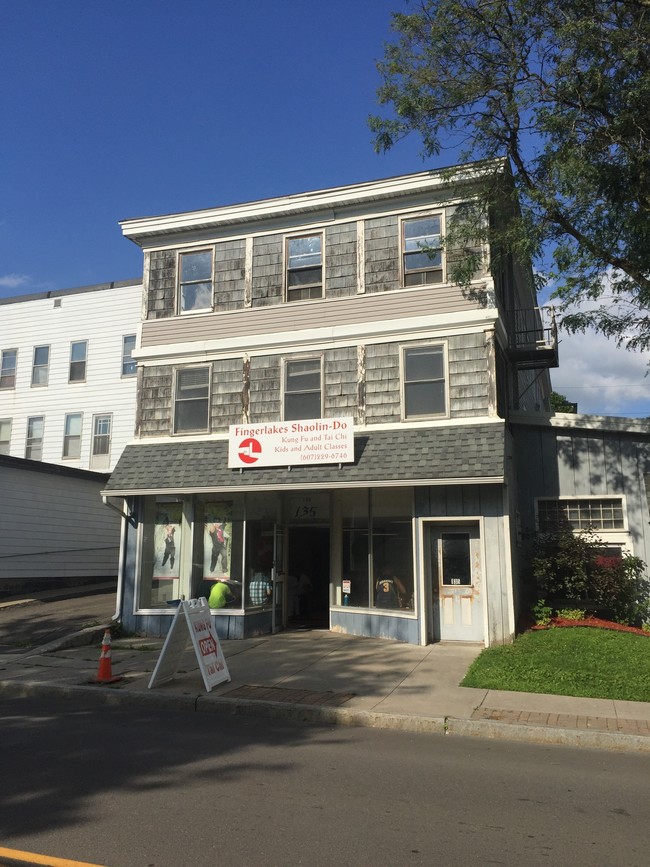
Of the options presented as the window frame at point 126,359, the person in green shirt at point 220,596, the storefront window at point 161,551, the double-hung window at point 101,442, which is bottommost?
the person in green shirt at point 220,596

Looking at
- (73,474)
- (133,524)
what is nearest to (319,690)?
(133,524)

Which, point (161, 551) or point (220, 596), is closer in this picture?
point (220, 596)

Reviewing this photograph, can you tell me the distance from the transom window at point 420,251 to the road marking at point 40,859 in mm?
11820

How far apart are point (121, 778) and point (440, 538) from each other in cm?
848

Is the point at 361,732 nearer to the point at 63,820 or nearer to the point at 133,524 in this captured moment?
the point at 63,820

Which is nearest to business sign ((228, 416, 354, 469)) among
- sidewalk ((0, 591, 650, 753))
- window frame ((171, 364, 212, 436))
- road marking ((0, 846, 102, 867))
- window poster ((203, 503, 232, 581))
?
window frame ((171, 364, 212, 436))

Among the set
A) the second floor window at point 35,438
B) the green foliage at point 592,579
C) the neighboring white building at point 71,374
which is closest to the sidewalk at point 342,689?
the green foliage at point 592,579

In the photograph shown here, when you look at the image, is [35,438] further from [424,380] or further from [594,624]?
[594,624]

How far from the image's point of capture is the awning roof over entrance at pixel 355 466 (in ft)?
41.5

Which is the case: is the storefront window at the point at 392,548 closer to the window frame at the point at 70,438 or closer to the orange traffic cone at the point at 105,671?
the orange traffic cone at the point at 105,671

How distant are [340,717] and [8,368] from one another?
924 inches

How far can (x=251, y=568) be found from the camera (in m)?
14.5

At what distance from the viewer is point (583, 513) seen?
15320 mm

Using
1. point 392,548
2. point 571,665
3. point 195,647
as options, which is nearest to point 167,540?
point 392,548
